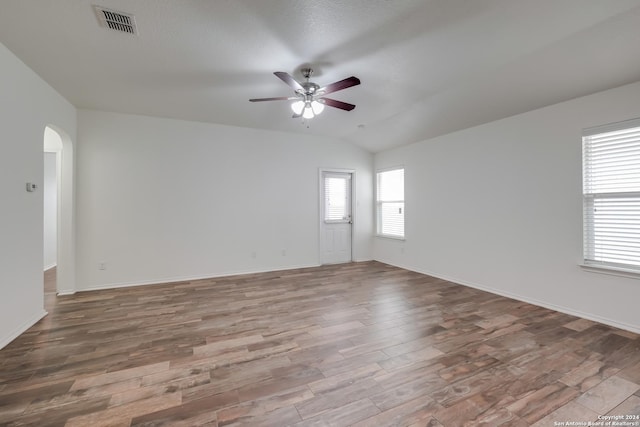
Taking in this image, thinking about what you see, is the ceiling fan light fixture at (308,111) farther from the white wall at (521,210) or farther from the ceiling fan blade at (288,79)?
the white wall at (521,210)

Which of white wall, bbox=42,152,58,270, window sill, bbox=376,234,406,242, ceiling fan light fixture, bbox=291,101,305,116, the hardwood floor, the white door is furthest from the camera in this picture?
the white door

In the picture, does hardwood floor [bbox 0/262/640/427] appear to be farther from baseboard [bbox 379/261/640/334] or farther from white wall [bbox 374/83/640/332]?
white wall [bbox 374/83/640/332]

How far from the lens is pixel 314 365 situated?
2.21m

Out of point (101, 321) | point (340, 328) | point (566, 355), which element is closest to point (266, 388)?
point (340, 328)

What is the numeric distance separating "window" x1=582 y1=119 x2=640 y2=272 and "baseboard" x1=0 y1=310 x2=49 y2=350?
6059 mm

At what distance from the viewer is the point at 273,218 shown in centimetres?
541

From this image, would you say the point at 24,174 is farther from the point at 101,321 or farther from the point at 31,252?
the point at 101,321

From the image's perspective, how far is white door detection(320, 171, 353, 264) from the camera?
19.6ft

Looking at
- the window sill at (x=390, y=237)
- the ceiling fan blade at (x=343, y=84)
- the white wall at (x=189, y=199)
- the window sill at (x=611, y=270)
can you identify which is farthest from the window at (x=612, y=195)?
the white wall at (x=189, y=199)

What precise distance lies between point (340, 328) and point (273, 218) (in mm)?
3007

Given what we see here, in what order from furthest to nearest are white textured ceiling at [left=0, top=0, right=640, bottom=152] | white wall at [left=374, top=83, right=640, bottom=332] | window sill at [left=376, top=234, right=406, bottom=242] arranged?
window sill at [left=376, top=234, right=406, bottom=242] → white wall at [left=374, top=83, right=640, bottom=332] → white textured ceiling at [left=0, top=0, right=640, bottom=152]

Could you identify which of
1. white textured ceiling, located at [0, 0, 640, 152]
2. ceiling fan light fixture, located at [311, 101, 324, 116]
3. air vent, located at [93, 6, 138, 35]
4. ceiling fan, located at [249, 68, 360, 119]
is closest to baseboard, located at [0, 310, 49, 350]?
white textured ceiling, located at [0, 0, 640, 152]

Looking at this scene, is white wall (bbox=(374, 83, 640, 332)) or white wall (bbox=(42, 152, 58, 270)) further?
white wall (bbox=(42, 152, 58, 270))

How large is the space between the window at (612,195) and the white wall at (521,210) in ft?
0.32
